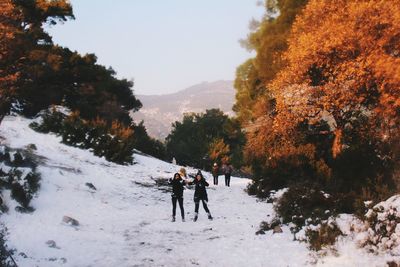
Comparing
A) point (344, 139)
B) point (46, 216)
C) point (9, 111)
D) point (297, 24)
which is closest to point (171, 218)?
point (46, 216)

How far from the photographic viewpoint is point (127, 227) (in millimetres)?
12641

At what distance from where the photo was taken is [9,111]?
28.0m

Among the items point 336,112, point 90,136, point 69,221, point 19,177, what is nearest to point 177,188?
point 69,221

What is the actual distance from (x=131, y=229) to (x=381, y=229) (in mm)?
6826

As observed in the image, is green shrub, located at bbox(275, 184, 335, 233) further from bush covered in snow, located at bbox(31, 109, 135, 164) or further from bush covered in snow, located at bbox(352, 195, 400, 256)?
bush covered in snow, located at bbox(31, 109, 135, 164)

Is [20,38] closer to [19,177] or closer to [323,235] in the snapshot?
[19,177]

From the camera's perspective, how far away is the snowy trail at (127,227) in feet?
31.0

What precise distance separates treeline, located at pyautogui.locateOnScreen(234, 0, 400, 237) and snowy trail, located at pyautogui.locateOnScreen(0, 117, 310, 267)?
6.04 ft

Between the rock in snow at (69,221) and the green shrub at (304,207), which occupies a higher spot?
the green shrub at (304,207)

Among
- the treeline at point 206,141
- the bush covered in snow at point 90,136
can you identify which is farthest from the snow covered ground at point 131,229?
the treeline at point 206,141

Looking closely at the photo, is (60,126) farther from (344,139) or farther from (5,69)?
(344,139)

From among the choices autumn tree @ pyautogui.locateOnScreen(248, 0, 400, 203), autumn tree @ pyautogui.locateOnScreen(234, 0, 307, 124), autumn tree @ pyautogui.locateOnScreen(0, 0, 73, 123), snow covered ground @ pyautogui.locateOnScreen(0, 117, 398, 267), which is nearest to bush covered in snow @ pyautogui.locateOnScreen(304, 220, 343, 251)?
A: snow covered ground @ pyautogui.locateOnScreen(0, 117, 398, 267)

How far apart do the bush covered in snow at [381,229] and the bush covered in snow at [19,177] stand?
9.00 meters

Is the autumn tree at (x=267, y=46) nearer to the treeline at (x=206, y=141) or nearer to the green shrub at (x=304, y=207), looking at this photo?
the treeline at (x=206, y=141)
